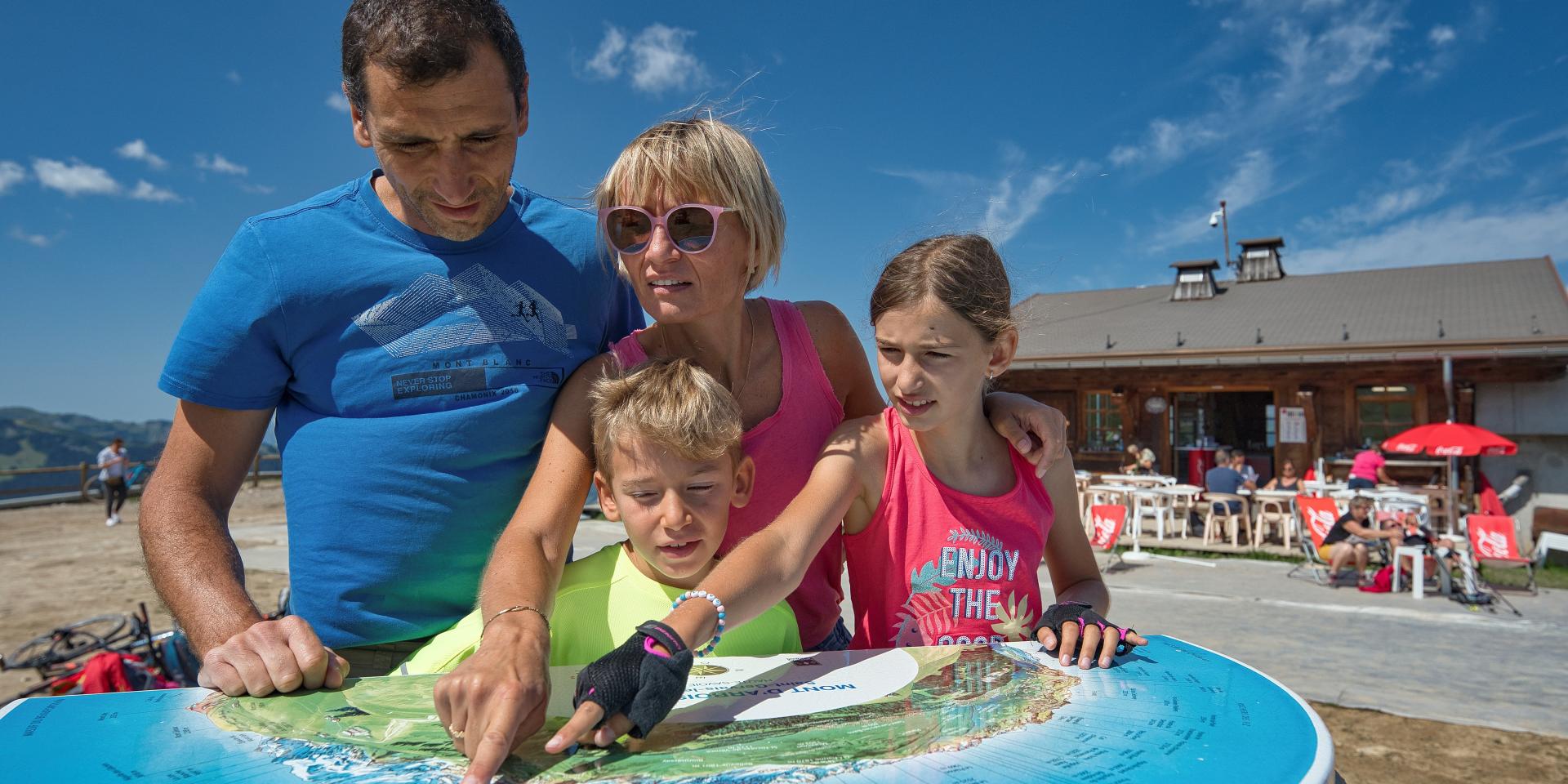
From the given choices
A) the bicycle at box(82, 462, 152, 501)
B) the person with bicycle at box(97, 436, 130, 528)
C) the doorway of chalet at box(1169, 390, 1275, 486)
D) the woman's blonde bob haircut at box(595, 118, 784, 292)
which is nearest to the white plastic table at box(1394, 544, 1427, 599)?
the doorway of chalet at box(1169, 390, 1275, 486)

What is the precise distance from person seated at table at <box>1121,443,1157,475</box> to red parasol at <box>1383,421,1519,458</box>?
4.33m

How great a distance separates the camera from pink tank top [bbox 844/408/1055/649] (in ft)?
6.53

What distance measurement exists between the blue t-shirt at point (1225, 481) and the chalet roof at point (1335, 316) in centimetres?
356

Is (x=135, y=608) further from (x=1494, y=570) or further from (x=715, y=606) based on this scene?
(x=1494, y=570)

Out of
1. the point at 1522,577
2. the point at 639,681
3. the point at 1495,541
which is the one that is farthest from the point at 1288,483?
the point at 639,681

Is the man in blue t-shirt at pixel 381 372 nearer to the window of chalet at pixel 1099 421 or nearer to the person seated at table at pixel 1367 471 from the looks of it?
the person seated at table at pixel 1367 471

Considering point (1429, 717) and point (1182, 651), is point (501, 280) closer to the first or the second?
point (1182, 651)

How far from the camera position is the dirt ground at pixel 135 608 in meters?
4.64

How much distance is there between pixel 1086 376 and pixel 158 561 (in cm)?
1881

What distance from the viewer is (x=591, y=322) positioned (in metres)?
2.10

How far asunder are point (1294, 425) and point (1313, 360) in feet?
4.35

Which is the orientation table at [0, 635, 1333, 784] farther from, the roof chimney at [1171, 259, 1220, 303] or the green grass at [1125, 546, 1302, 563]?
the roof chimney at [1171, 259, 1220, 303]

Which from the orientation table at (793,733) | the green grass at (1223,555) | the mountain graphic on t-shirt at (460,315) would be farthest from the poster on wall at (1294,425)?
the mountain graphic on t-shirt at (460,315)

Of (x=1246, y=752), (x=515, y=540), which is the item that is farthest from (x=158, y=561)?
(x=1246, y=752)
